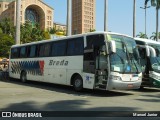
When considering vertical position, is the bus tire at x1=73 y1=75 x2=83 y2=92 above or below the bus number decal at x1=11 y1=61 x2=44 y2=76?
below

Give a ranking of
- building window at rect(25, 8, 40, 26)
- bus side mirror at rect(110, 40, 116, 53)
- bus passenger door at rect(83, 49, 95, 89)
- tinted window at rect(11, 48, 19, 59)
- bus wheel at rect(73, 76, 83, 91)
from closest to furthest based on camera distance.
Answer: bus side mirror at rect(110, 40, 116, 53) < bus passenger door at rect(83, 49, 95, 89) < bus wheel at rect(73, 76, 83, 91) < tinted window at rect(11, 48, 19, 59) < building window at rect(25, 8, 40, 26)

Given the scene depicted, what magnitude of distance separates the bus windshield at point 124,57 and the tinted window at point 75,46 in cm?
193

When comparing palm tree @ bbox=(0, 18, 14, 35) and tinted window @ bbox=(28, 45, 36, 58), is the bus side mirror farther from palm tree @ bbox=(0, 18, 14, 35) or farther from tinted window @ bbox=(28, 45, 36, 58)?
palm tree @ bbox=(0, 18, 14, 35)

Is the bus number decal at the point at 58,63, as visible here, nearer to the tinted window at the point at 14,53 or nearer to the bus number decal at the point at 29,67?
the bus number decal at the point at 29,67

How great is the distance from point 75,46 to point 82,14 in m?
92.3

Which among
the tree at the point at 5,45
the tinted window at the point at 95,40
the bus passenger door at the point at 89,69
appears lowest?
the bus passenger door at the point at 89,69

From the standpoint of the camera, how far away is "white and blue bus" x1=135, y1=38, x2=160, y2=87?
19.0 metres

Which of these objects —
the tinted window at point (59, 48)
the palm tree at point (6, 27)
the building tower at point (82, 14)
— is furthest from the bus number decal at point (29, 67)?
the palm tree at point (6, 27)

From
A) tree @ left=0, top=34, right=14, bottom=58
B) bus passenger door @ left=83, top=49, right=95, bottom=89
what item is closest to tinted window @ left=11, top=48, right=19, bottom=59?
bus passenger door @ left=83, top=49, right=95, bottom=89

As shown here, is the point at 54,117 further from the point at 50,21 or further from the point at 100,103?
the point at 50,21

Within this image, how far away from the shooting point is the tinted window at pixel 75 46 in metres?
17.7

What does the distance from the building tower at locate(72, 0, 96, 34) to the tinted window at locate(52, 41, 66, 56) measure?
3046 inches

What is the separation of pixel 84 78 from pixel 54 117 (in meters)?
8.13

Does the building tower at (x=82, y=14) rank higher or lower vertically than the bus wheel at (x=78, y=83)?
higher
